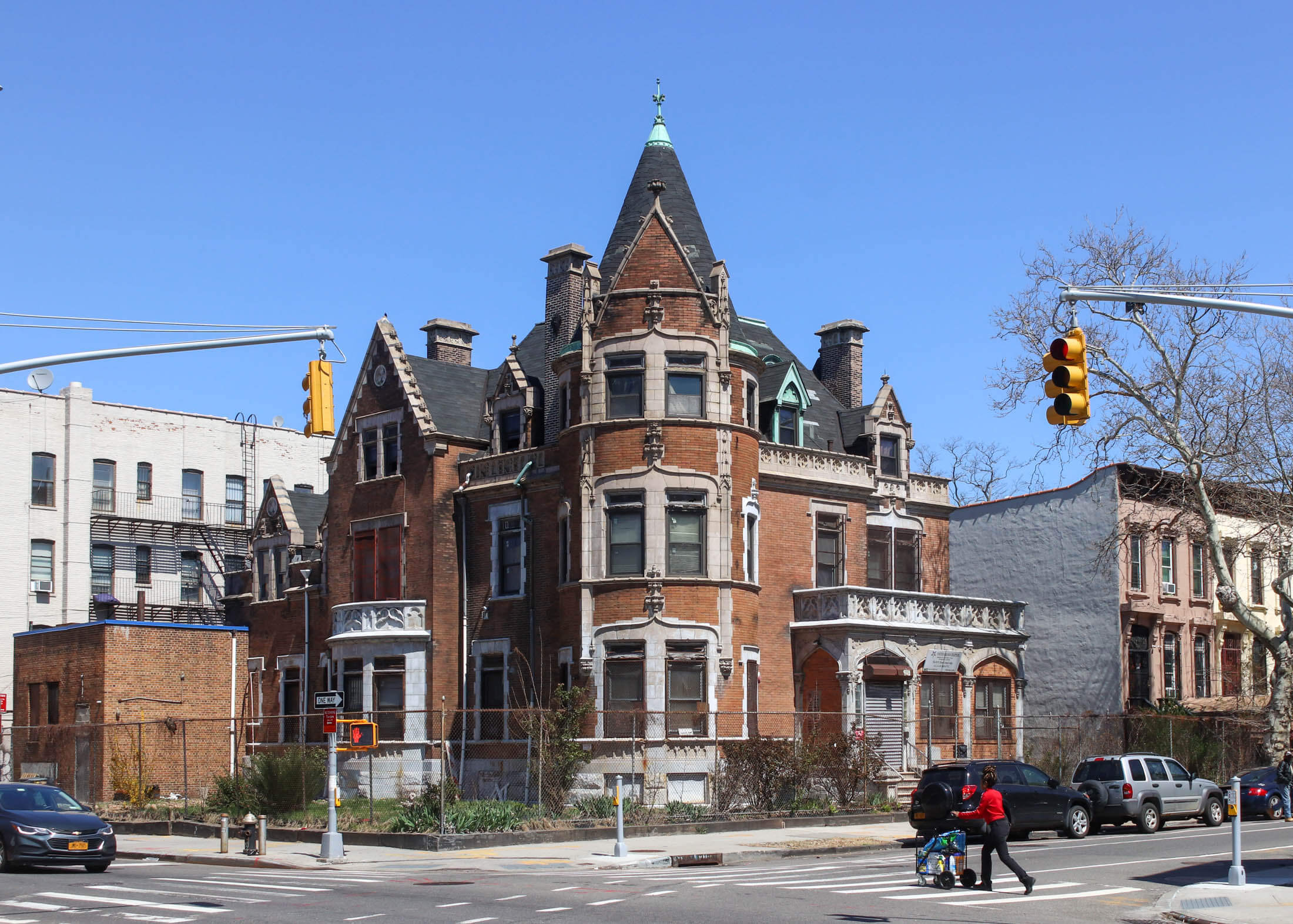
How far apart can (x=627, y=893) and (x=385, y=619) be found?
75.8 ft

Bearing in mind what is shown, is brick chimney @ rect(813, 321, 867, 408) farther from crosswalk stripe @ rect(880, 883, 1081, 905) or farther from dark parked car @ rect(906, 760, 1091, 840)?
crosswalk stripe @ rect(880, 883, 1081, 905)

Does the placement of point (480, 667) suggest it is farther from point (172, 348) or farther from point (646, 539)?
point (172, 348)

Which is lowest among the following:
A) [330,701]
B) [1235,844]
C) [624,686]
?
[1235,844]

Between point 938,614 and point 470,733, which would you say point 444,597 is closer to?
point 470,733

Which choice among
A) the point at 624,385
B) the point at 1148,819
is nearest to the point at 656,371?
the point at 624,385

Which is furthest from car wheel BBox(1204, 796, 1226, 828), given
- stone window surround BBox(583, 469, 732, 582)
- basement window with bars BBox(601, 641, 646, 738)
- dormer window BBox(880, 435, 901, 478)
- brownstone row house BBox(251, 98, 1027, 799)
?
dormer window BBox(880, 435, 901, 478)

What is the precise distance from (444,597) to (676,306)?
1104 centimetres

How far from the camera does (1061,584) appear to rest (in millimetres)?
47125

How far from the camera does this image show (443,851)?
90.2 feet

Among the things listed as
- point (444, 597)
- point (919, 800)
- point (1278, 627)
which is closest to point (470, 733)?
point (444, 597)

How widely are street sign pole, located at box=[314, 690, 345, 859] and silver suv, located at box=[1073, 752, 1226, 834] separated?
51.2 feet

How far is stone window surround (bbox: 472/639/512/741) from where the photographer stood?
39.8m

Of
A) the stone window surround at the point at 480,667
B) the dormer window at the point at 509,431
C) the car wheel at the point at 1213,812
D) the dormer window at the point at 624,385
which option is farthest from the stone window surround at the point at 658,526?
the car wheel at the point at 1213,812

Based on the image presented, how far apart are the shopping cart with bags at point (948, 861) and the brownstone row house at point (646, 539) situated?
12.1 m
